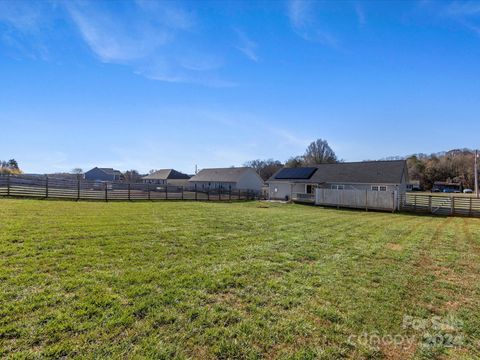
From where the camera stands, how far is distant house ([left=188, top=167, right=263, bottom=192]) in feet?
153

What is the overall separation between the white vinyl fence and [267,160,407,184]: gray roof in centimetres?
338

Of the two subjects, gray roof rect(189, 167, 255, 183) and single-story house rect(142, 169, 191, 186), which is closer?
gray roof rect(189, 167, 255, 183)

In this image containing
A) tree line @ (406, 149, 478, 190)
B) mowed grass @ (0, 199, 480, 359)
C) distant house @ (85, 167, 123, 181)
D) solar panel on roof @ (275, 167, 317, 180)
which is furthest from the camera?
distant house @ (85, 167, 123, 181)

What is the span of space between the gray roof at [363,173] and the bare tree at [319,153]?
24.7 meters

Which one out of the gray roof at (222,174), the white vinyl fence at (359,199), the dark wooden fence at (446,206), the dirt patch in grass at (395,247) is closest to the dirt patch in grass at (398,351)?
the dirt patch in grass at (395,247)

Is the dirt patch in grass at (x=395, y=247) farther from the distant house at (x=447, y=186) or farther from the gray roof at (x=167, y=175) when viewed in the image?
the distant house at (x=447, y=186)

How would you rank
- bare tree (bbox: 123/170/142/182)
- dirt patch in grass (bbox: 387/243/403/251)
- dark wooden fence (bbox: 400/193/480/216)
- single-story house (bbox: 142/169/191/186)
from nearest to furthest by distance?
dirt patch in grass (bbox: 387/243/403/251)
dark wooden fence (bbox: 400/193/480/216)
single-story house (bbox: 142/169/191/186)
bare tree (bbox: 123/170/142/182)

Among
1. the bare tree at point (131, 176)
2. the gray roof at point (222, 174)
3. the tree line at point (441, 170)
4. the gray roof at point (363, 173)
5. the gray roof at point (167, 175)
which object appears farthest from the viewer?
the bare tree at point (131, 176)

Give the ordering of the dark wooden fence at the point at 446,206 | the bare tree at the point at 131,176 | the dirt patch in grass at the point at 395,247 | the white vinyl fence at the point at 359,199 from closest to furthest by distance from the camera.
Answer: the dirt patch in grass at the point at 395,247, the dark wooden fence at the point at 446,206, the white vinyl fence at the point at 359,199, the bare tree at the point at 131,176

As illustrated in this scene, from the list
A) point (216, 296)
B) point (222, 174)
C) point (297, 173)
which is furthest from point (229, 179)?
point (216, 296)

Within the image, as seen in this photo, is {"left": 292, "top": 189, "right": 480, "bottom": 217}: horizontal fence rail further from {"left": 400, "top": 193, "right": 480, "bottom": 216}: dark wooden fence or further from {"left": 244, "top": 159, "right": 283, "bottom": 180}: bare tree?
{"left": 244, "top": 159, "right": 283, "bottom": 180}: bare tree

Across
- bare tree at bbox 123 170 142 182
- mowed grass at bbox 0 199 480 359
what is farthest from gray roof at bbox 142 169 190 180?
mowed grass at bbox 0 199 480 359

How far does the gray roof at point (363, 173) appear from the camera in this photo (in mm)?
24778

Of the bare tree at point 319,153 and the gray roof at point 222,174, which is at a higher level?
the bare tree at point 319,153
